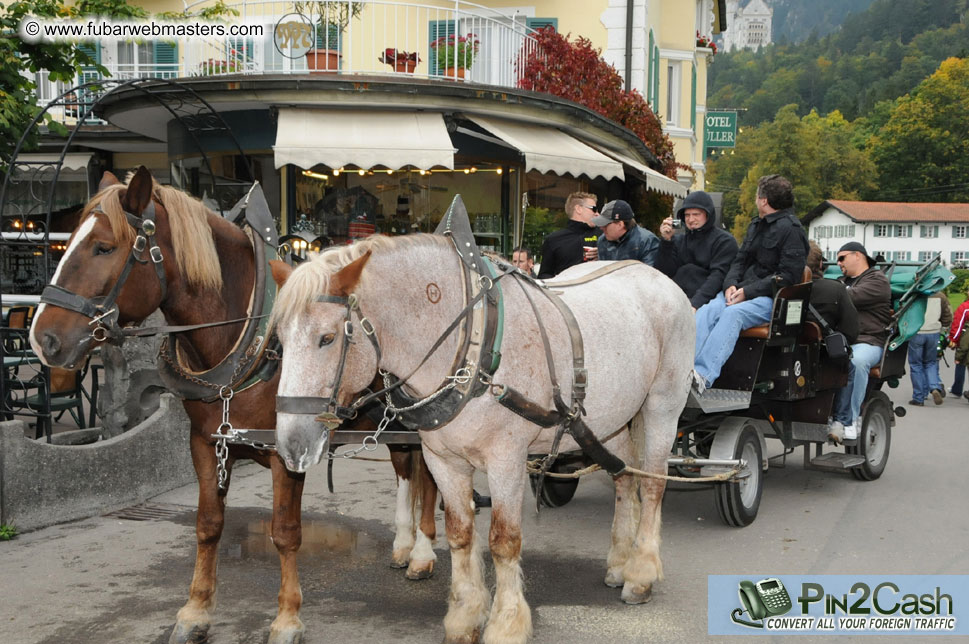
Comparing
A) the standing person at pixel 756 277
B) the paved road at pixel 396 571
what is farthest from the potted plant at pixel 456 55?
the standing person at pixel 756 277

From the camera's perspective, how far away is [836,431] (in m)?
6.89

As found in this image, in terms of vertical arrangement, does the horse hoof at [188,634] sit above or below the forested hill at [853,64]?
below

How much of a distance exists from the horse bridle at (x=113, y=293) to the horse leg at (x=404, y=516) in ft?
6.17

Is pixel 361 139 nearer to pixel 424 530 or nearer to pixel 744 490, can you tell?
pixel 744 490

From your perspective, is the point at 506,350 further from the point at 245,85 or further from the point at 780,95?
the point at 780,95

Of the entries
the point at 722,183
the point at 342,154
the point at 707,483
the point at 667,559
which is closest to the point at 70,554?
the point at 667,559

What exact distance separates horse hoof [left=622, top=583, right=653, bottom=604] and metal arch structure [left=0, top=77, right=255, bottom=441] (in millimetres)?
3611

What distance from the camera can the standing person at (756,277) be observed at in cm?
585

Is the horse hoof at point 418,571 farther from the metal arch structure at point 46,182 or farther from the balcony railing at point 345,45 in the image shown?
the balcony railing at point 345,45

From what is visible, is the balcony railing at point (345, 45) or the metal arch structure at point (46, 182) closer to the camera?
the metal arch structure at point (46, 182)

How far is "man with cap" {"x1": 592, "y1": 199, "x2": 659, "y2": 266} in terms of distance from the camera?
255 inches

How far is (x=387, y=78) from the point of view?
37.0ft

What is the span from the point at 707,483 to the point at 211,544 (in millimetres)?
3222

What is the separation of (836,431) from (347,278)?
4999 millimetres
